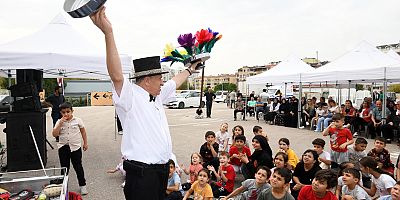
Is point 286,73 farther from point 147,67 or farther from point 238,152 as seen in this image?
point 147,67

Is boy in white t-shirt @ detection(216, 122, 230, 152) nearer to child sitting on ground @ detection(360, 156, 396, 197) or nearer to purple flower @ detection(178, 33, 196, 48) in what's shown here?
child sitting on ground @ detection(360, 156, 396, 197)

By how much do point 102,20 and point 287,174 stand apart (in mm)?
2827

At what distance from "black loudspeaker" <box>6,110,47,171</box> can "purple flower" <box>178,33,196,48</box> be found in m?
4.00

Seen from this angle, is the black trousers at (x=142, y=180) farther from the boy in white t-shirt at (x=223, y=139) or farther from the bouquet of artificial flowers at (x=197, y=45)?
the boy in white t-shirt at (x=223, y=139)

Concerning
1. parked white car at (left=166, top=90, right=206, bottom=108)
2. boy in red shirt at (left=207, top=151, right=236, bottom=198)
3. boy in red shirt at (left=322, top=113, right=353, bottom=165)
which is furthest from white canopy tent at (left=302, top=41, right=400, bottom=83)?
parked white car at (left=166, top=90, right=206, bottom=108)

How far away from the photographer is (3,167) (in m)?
5.99

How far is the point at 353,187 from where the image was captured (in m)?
4.08

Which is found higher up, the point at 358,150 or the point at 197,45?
the point at 197,45

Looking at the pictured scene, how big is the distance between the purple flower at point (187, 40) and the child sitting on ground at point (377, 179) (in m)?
3.09

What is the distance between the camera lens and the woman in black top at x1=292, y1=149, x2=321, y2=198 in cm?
457

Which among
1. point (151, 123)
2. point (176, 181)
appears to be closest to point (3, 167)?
point (176, 181)

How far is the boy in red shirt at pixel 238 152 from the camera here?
560 centimetres

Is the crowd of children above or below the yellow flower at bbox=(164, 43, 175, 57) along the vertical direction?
below

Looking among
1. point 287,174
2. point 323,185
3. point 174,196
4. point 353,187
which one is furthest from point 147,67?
point 353,187
